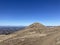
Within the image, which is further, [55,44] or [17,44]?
[17,44]

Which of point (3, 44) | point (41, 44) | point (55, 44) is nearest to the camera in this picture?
point (55, 44)

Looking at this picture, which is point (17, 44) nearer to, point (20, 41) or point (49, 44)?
point (20, 41)

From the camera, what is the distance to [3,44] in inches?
1421

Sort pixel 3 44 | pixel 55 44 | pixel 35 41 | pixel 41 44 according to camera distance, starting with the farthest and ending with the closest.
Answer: pixel 3 44, pixel 35 41, pixel 41 44, pixel 55 44

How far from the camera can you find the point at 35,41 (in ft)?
110

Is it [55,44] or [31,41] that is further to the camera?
[31,41]

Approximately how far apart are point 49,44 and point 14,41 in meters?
10.1

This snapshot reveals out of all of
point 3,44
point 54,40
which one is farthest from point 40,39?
point 3,44

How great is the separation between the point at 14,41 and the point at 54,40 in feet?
35.4

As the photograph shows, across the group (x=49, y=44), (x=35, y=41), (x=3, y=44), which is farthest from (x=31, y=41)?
(x=3, y=44)

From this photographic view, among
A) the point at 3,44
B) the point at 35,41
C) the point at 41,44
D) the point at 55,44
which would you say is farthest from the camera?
the point at 3,44

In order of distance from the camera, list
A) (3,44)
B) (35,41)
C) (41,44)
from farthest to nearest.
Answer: (3,44)
(35,41)
(41,44)

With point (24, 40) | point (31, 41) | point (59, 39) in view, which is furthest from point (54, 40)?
point (24, 40)

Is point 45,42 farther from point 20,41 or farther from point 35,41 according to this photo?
point 20,41
